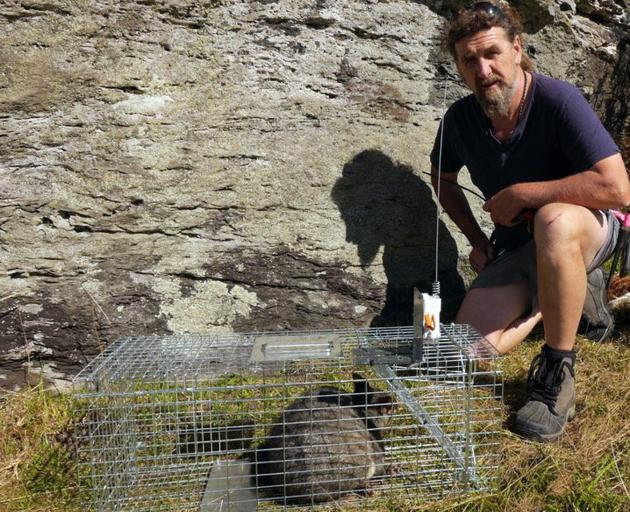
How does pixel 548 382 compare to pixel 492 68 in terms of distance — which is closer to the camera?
pixel 548 382

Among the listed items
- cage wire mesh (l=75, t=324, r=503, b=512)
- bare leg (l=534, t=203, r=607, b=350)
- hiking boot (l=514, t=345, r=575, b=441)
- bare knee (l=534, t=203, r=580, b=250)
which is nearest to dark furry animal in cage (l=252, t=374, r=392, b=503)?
cage wire mesh (l=75, t=324, r=503, b=512)

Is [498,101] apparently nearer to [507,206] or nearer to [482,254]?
[507,206]

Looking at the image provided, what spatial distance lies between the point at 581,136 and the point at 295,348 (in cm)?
176

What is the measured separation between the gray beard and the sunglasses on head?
363mm

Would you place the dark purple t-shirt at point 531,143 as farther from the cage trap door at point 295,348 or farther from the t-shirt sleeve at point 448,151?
the cage trap door at point 295,348

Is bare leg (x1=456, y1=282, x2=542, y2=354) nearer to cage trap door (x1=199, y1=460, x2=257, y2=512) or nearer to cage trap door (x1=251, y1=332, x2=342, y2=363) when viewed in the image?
cage trap door (x1=251, y1=332, x2=342, y2=363)

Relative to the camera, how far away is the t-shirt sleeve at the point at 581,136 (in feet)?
9.20

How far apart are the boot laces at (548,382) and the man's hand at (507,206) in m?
0.76

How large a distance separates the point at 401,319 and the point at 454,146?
1080mm

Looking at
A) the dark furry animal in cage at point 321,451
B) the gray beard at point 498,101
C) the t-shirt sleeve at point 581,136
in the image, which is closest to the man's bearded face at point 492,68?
the gray beard at point 498,101

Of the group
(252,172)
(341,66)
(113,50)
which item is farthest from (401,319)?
(113,50)

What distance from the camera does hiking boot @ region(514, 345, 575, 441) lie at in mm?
2494

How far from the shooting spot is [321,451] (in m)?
2.22

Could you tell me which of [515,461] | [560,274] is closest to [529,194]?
[560,274]
